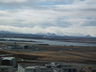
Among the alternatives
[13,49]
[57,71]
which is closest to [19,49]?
[13,49]

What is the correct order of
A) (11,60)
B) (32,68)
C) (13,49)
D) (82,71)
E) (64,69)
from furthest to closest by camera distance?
(13,49)
(11,60)
(82,71)
(64,69)
(32,68)

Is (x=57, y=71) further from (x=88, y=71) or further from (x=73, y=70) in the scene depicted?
(x=88, y=71)

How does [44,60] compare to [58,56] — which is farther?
[58,56]

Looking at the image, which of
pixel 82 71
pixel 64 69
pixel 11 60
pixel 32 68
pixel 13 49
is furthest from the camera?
pixel 13 49

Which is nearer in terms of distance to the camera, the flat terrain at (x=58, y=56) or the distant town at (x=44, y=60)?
the distant town at (x=44, y=60)

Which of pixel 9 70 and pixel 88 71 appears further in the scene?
pixel 88 71

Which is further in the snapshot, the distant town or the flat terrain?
the flat terrain

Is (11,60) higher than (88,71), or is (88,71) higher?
(11,60)

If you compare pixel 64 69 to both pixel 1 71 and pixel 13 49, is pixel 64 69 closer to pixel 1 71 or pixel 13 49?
pixel 1 71

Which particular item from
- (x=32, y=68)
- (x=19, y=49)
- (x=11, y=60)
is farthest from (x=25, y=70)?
(x=19, y=49)
